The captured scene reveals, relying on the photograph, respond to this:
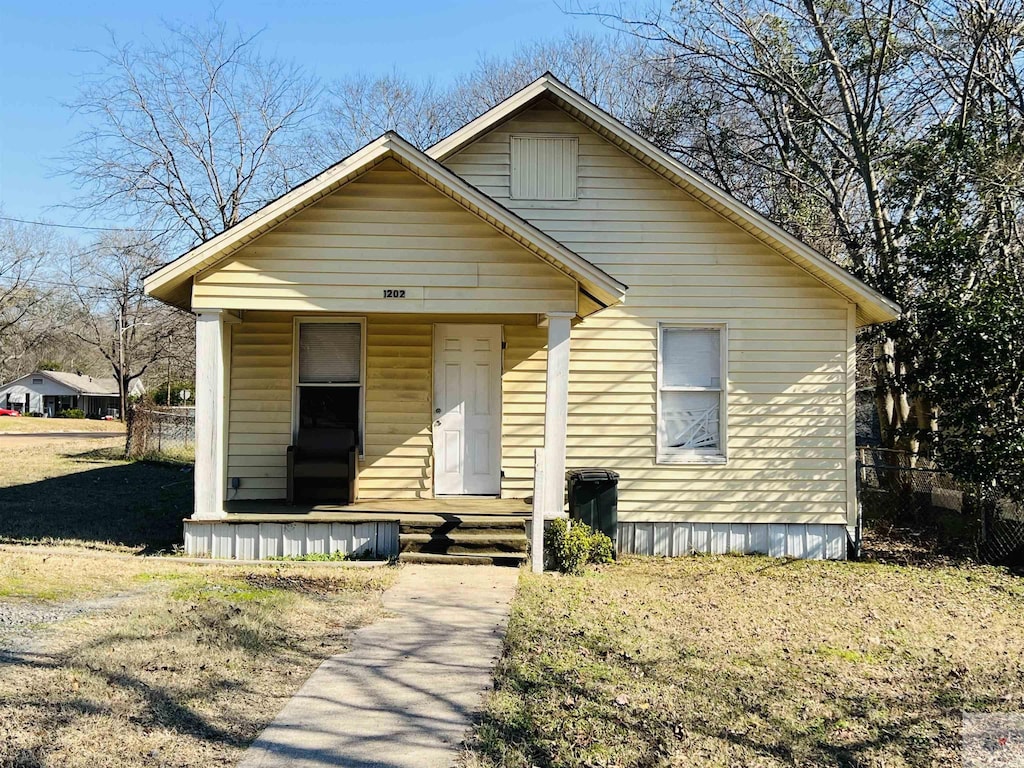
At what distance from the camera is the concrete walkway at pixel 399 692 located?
165 inches

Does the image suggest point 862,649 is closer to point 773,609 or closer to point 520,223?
point 773,609

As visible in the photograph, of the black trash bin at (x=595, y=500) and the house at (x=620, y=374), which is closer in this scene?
the black trash bin at (x=595, y=500)

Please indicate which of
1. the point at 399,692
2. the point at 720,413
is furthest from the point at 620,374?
the point at 399,692

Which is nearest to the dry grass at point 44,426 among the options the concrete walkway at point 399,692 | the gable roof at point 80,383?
the gable roof at point 80,383

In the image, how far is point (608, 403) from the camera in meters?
11.0

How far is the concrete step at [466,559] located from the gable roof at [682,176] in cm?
495

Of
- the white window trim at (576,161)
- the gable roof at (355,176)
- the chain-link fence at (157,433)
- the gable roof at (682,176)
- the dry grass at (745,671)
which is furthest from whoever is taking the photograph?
the chain-link fence at (157,433)

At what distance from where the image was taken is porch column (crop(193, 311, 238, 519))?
30.1ft

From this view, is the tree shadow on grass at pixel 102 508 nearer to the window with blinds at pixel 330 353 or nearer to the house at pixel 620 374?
the house at pixel 620 374

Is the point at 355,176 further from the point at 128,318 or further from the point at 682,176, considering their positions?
the point at 128,318

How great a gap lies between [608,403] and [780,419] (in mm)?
2272

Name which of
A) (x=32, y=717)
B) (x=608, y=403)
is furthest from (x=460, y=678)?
(x=608, y=403)

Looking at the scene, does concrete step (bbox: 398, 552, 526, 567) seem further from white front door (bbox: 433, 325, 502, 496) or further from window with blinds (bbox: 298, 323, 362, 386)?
window with blinds (bbox: 298, 323, 362, 386)

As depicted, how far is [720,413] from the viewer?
11.1m
